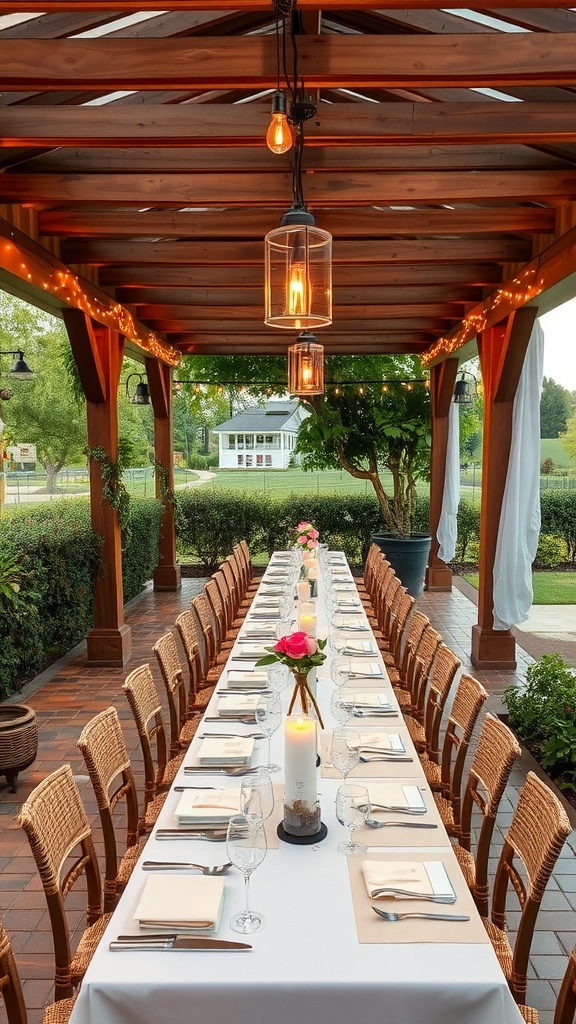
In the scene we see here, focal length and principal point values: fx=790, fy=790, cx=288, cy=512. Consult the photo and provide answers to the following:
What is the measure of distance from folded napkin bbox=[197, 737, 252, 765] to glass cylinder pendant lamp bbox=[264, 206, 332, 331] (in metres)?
1.67

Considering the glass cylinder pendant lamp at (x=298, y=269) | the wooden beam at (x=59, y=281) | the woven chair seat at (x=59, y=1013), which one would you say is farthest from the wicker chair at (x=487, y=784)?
the wooden beam at (x=59, y=281)

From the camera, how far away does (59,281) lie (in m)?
5.91

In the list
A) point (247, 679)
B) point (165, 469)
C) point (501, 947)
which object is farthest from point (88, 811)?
point (165, 469)

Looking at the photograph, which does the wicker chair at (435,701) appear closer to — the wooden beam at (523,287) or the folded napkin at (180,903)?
the folded napkin at (180,903)

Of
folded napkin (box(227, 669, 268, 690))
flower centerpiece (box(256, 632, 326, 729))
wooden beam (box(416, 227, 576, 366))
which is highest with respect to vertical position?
wooden beam (box(416, 227, 576, 366))

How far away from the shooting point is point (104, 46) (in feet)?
9.98

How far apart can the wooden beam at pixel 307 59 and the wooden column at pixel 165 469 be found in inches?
306

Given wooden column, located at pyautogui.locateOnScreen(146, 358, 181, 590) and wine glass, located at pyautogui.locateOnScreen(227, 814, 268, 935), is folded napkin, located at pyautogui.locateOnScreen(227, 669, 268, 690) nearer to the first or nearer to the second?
wine glass, located at pyautogui.locateOnScreen(227, 814, 268, 935)

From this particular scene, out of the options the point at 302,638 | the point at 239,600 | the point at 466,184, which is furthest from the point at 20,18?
the point at 239,600

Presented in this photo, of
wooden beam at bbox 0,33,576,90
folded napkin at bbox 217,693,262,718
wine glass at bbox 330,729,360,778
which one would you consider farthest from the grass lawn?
wooden beam at bbox 0,33,576,90

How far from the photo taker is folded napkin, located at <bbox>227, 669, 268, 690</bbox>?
396 cm

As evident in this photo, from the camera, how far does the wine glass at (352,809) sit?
7.71 ft

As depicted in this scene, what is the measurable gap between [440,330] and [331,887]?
8351 mm

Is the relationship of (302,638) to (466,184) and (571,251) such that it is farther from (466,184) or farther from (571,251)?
(571,251)
